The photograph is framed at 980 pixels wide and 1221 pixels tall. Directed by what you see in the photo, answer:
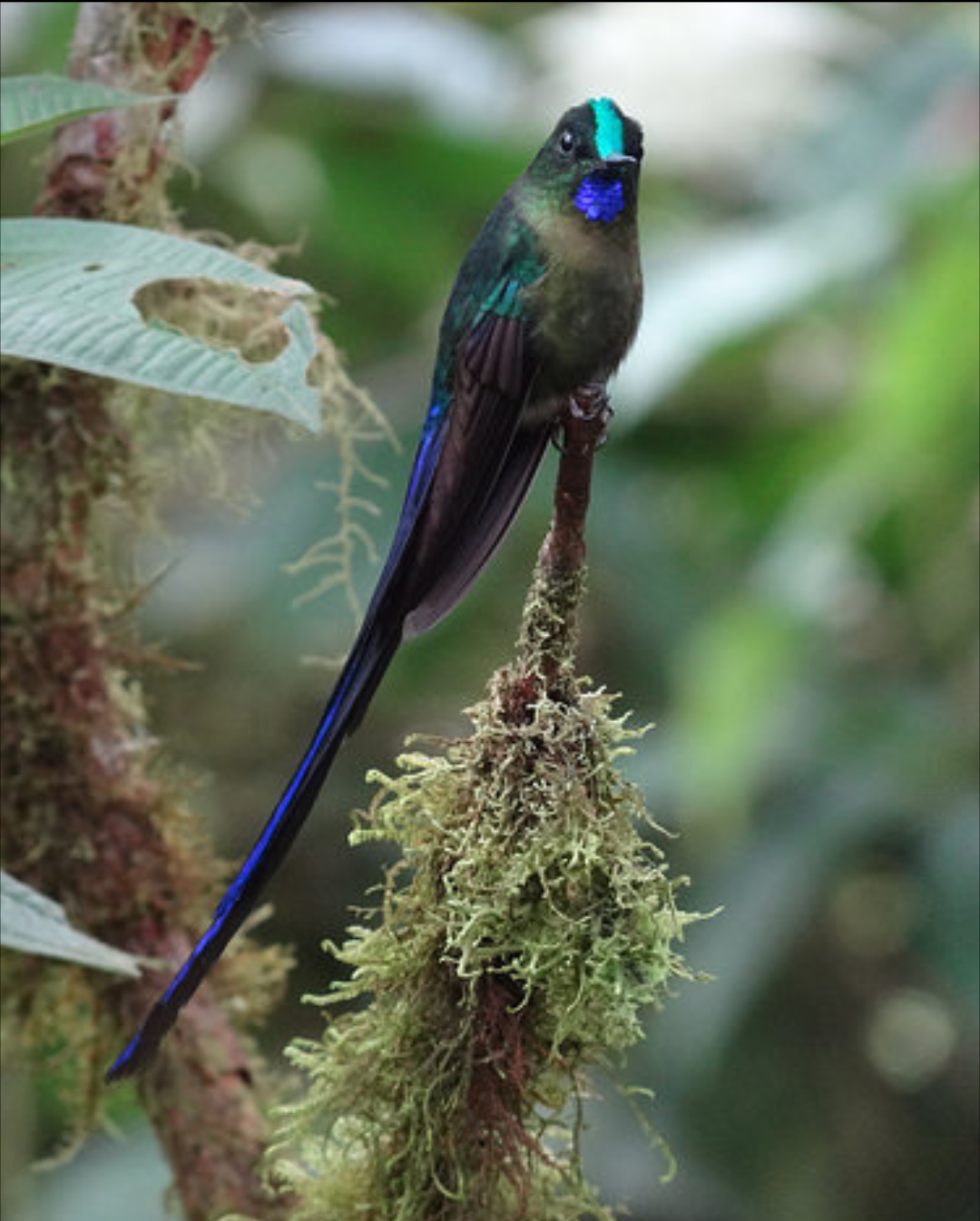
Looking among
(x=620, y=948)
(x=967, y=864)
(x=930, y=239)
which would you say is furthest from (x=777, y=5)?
(x=620, y=948)

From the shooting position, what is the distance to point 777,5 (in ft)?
14.2

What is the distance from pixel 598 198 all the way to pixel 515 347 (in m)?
0.14

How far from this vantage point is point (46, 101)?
1.72 metres

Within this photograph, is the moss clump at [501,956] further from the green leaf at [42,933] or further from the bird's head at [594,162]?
the bird's head at [594,162]

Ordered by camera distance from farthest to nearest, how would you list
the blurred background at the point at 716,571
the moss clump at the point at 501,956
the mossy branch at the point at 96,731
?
1. the blurred background at the point at 716,571
2. the mossy branch at the point at 96,731
3. the moss clump at the point at 501,956

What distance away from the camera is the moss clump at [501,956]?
55.7 inches

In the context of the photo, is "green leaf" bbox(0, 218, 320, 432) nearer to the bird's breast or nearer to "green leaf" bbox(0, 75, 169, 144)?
"green leaf" bbox(0, 75, 169, 144)

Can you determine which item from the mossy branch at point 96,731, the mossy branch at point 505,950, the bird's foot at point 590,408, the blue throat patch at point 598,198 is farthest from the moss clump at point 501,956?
the mossy branch at point 96,731

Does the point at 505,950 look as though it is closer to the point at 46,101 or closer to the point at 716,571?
the point at 46,101

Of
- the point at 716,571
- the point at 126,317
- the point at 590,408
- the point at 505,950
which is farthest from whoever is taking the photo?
the point at 716,571

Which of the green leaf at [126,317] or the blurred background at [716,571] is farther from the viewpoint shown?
the blurred background at [716,571]

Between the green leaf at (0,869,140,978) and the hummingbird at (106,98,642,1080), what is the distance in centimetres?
12

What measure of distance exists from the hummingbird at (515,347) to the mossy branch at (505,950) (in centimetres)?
19

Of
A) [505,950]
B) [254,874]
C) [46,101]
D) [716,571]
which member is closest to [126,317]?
[46,101]
